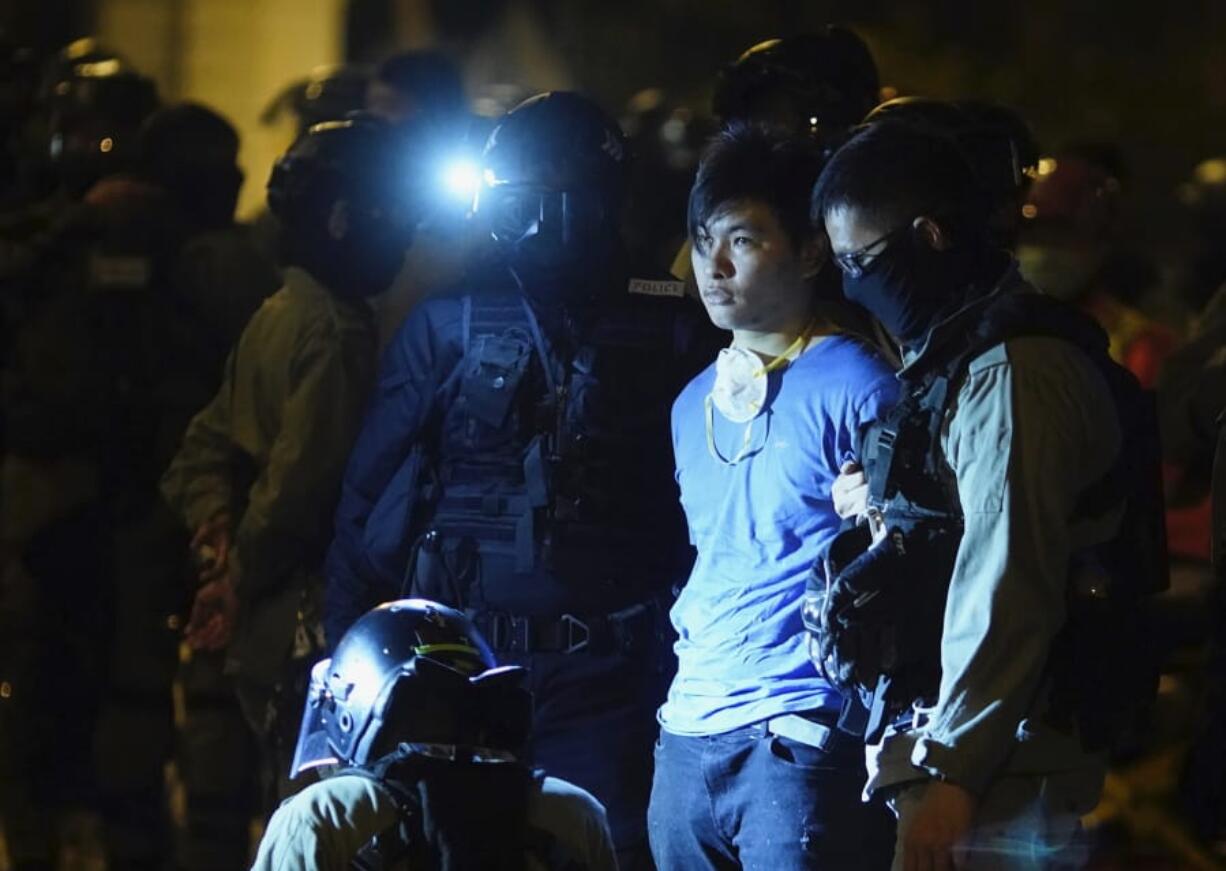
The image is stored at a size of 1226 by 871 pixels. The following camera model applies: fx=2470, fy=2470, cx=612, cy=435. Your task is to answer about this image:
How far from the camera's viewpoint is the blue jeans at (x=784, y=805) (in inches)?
175

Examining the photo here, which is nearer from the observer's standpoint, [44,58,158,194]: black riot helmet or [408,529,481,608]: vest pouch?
[408,529,481,608]: vest pouch

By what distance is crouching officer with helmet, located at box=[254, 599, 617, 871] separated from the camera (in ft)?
13.6

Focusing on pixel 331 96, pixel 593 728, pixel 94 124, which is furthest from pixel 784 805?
pixel 331 96

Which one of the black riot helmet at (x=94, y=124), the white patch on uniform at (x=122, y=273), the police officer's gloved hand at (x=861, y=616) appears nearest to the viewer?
the police officer's gloved hand at (x=861, y=616)

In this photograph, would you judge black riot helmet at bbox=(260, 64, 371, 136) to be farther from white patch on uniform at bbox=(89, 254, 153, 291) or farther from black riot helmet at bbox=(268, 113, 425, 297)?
black riot helmet at bbox=(268, 113, 425, 297)

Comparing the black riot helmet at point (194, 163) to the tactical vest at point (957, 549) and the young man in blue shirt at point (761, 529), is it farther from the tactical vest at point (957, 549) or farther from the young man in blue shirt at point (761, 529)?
the tactical vest at point (957, 549)

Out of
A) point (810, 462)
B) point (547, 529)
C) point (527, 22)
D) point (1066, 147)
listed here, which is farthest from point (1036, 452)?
point (527, 22)

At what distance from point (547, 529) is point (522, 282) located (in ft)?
1.78

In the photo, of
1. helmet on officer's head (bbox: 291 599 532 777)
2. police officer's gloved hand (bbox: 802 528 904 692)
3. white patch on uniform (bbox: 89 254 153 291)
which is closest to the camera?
police officer's gloved hand (bbox: 802 528 904 692)

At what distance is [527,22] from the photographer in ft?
76.3

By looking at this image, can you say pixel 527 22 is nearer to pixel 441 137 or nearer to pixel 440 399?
pixel 441 137

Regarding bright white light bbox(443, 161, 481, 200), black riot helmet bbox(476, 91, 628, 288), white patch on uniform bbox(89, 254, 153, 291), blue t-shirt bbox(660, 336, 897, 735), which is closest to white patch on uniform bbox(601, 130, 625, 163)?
black riot helmet bbox(476, 91, 628, 288)

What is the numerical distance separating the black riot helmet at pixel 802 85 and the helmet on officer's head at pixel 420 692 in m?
1.62

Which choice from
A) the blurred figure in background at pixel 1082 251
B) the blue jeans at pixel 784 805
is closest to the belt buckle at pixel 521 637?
the blue jeans at pixel 784 805
